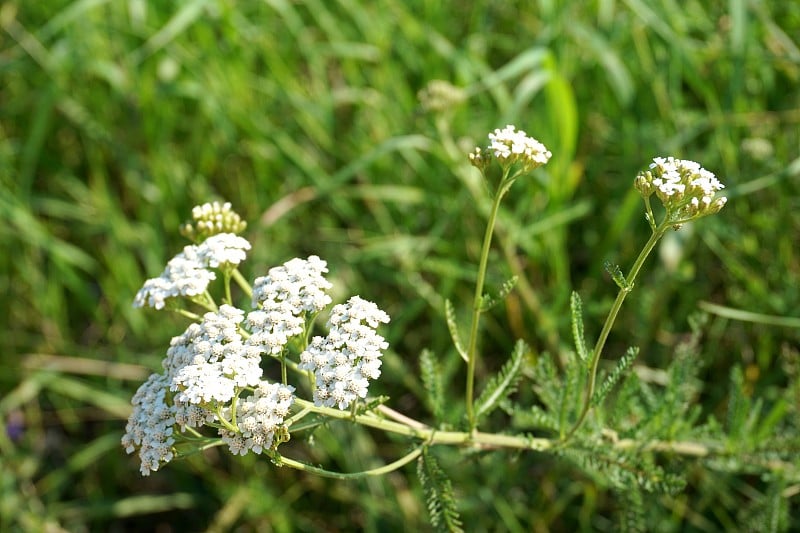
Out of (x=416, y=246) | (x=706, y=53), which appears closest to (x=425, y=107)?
(x=416, y=246)

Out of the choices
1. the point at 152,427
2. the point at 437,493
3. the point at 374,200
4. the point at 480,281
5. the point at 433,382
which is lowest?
the point at 437,493

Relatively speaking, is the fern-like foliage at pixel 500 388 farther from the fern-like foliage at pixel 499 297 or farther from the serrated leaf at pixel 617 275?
the serrated leaf at pixel 617 275

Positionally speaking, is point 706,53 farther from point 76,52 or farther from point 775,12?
point 76,52

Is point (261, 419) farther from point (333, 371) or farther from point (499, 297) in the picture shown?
point (499, 297)

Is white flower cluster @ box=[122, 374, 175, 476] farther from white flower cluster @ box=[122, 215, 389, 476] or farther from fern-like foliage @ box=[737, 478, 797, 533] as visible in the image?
fern-like foliage @ box=[737, 478, 797, 533]

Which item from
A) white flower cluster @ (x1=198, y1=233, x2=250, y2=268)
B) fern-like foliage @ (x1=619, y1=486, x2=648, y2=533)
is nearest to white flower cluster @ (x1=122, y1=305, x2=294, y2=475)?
white flower cluster @ (x1=198, y1=233, x2=250, y2=268)

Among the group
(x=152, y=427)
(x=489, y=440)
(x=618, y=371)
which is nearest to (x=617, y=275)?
(x=618, y=371)
